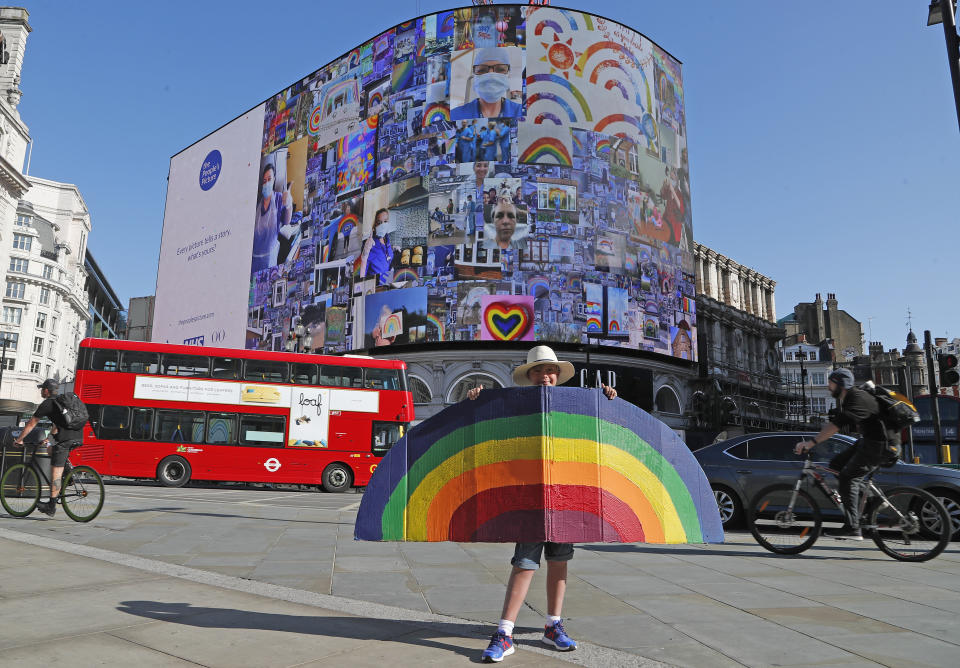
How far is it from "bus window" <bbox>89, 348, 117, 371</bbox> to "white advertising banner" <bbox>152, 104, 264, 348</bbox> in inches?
1226

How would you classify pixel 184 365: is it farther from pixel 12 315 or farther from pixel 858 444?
pixel 12 315

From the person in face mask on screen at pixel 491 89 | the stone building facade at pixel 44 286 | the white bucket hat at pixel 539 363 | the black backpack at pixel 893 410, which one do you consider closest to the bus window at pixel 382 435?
the black backpack at pixel 893 410

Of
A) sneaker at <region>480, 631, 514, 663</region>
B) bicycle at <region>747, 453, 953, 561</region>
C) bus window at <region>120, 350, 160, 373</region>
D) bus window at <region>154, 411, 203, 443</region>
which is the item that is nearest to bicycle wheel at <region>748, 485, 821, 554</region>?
bicycle at <region>747, 453, 953, 561</region>

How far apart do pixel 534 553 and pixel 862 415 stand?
4471 millimetres

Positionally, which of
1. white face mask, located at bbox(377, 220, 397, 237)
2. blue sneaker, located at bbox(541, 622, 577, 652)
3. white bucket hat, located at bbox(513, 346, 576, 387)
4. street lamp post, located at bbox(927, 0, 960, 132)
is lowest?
blue sneaker, located at bbox(541, 622, 577, 652)

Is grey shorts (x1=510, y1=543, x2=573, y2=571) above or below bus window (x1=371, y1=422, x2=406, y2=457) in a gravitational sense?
below

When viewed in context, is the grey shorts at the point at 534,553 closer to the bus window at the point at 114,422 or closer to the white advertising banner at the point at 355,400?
the white advertising banner at the point at 355,400

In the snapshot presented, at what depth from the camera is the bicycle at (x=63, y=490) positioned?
893 centimetres

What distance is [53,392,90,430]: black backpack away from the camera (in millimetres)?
8758

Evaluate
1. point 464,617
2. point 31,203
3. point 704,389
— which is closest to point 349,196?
point 704,389

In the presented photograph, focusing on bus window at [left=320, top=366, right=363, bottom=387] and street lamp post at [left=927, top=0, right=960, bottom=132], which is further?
bus window at [left=320, top=366, right=363, bottom=387]

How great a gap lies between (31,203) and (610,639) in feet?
306

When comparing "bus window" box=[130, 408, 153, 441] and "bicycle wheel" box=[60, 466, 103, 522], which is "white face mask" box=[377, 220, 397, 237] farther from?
"bicycle wheel" box=[60, 466, 103, 522]

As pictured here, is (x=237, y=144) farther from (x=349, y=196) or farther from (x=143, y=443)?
(x=143, y=443)
